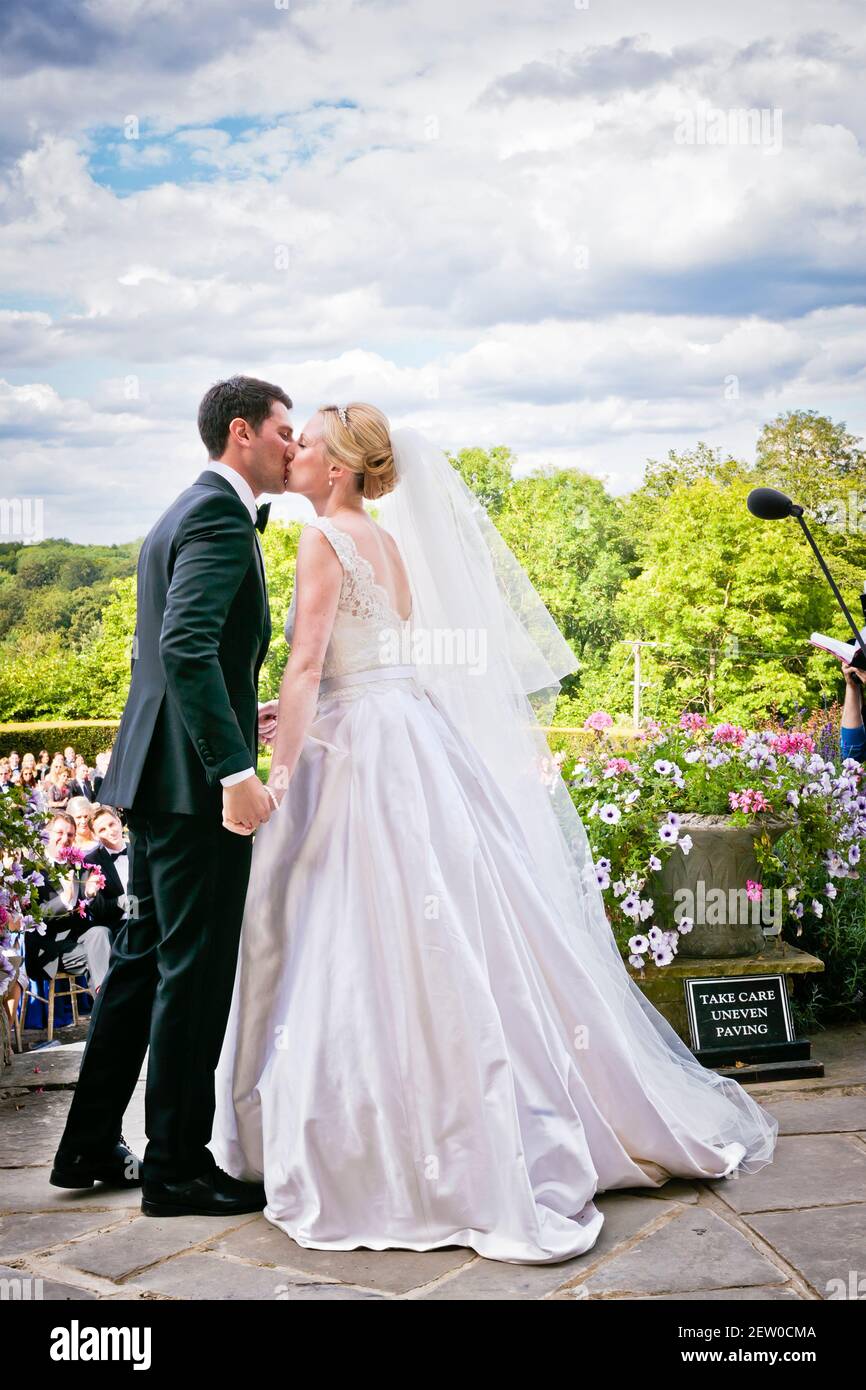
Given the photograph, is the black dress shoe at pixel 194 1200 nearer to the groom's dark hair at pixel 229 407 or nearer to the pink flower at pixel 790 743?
the groom's dark hair at pixel 229 407

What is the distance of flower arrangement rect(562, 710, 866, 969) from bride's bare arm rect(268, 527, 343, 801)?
1587 millimetres

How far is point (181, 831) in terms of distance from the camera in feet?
10.1

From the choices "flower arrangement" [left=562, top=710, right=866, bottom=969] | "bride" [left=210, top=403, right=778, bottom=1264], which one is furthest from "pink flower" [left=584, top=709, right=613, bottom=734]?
"bride" [left=210, top=403, right=778, bottom=1264]

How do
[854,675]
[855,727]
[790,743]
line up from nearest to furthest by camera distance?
[790,743]
[854,675]
[855,727]

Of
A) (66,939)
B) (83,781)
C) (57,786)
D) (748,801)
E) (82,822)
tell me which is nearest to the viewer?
(748,801)

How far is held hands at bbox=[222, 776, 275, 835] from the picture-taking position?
2.93m

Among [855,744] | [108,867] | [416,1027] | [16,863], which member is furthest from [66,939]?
[855,744]

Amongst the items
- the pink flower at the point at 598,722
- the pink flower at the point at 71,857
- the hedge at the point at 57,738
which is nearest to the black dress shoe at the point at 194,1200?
the pink flower at the point at 71,857

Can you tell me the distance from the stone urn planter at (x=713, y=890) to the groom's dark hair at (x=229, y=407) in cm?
224

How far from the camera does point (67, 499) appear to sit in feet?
166

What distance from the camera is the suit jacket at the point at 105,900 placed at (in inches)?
243

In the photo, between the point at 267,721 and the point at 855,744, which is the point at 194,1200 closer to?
the point at 267,721

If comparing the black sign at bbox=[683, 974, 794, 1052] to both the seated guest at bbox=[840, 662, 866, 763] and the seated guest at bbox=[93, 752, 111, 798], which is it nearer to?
the seated guest at bbox=[840, 662, 866, 763]

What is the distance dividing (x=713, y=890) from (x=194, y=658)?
7.78ft
